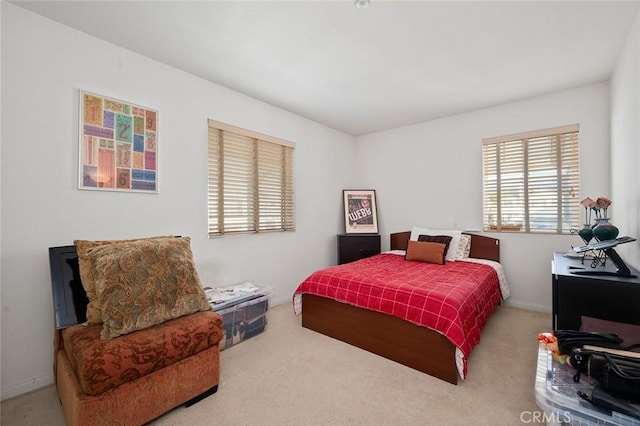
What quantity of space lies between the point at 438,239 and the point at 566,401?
263 cm

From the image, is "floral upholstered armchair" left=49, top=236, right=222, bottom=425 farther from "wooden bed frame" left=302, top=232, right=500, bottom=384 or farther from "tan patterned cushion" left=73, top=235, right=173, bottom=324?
"wooden bed frame" left=302, top=232, right=500, bottom=384

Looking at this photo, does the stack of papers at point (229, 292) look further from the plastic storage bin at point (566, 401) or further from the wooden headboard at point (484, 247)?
the wooden headboard at point (484, 247)

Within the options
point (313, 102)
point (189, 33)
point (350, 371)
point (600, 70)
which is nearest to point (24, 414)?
point (350, 371)

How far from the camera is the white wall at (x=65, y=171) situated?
1867 millimetres

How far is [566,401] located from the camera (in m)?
1.12

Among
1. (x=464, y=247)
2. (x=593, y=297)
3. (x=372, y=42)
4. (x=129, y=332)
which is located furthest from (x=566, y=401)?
(x=464, y=247)

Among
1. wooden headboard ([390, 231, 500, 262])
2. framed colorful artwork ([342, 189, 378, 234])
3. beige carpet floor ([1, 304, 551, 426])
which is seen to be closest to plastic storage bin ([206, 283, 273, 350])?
beige carpet floor ([1, 304, 551, 426])

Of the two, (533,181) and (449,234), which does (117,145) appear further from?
(533,181)

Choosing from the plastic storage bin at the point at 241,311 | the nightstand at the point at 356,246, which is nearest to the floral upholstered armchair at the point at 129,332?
the plastic storage bin at the point at 241,311

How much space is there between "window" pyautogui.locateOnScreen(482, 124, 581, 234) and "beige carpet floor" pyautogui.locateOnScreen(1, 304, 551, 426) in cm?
157

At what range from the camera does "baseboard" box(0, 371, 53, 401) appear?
1828 millimetres

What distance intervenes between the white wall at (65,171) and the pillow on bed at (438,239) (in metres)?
2.33

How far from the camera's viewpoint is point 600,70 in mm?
2754

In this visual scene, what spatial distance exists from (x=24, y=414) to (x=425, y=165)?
4782 mm
